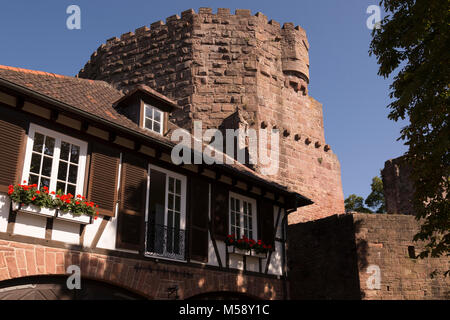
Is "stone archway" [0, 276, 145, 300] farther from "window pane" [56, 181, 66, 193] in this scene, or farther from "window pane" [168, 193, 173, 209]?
"window pane" [168, 193, 173, 209]

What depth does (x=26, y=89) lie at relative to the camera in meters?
7.74

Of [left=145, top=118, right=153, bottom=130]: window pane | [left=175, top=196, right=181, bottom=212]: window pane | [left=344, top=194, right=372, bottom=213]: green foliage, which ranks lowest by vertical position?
[left=175, top=196, right=181, bottom=212]: window pane

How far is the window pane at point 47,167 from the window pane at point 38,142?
0.20 meters

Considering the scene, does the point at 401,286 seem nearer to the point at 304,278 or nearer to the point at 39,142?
the point at 304,278

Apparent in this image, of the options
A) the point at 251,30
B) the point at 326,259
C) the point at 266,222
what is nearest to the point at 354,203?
the point at 251,30

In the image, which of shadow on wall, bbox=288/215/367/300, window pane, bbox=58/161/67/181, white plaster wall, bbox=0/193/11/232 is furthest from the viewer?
shadow on wall, bbox=288/215/367/300

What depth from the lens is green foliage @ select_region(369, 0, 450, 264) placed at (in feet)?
28.0

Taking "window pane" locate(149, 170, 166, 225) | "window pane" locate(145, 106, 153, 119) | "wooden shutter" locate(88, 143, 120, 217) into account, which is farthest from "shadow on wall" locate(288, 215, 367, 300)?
"wooden shutter" locate(88, 143, 120, 217)

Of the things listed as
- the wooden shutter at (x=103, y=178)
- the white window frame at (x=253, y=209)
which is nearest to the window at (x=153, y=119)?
the wooden shutter at (x=103, y=178)

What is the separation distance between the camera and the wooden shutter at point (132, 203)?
895 cm

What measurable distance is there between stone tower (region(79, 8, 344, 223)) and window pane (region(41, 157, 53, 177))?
37.3 feet

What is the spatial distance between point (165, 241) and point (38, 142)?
10.4 feet
